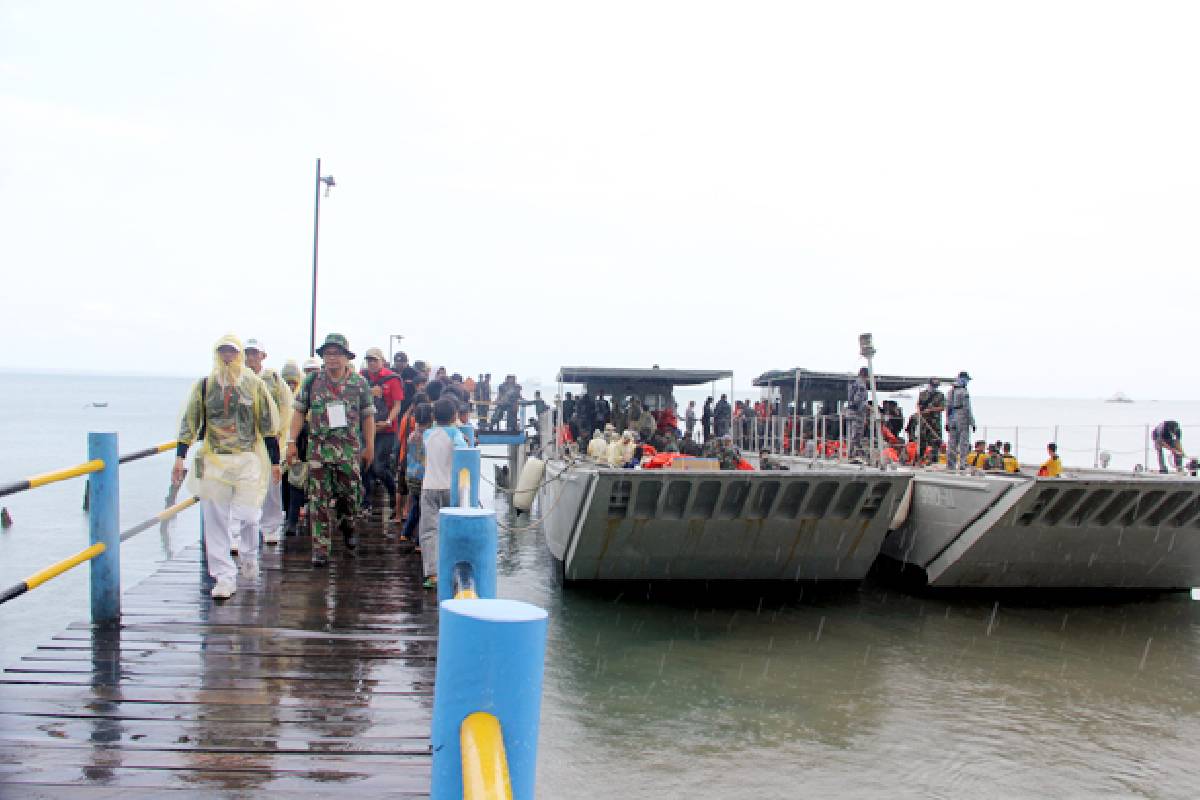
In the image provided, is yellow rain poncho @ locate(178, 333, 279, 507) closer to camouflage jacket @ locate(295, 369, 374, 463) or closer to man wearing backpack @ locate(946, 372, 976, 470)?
camouflage jacket @ locate(295, 369, 374, 463)

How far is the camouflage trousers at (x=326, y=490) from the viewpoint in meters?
7.34

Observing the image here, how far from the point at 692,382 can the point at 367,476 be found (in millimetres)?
9482

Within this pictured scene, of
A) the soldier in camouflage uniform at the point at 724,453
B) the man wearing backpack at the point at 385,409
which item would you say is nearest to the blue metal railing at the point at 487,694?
the man wearing backpack at the point at 385,409

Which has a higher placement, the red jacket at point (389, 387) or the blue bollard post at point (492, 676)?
the red jacket at point (389, 387)

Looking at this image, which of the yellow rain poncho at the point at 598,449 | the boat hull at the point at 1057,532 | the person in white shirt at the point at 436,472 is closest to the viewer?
the person in white shirt at the point at 436,472

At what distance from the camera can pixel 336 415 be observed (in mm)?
7246

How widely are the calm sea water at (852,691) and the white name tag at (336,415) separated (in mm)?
3456

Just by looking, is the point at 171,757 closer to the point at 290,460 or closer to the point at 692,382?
the point at 290,460

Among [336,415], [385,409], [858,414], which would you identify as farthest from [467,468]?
[858,414]

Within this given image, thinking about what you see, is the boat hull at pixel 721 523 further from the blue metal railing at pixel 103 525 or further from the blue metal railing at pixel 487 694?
the blue metal railing at pixel 487 694

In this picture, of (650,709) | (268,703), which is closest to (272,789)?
(268,703)

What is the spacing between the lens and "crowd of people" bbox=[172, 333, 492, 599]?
6.02 meters

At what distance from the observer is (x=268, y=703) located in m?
4.08

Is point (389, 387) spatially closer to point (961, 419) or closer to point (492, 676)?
point (492, 676)
